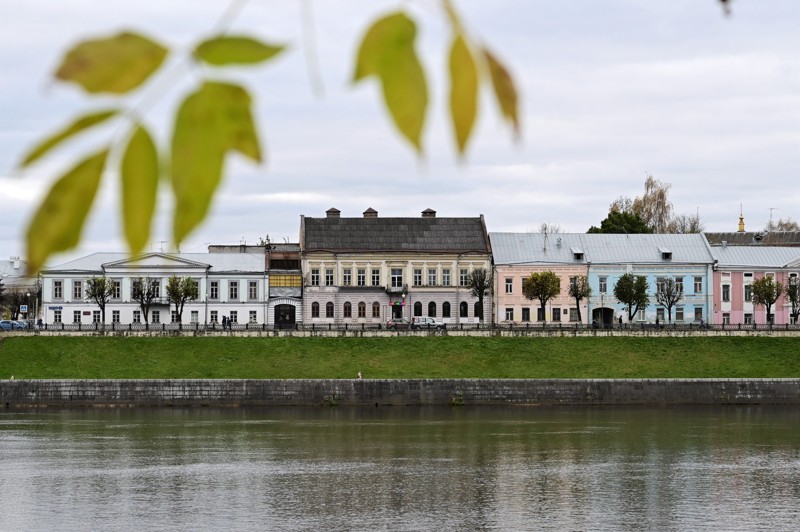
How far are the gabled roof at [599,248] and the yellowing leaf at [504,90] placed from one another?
7854 cm

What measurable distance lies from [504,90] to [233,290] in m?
79.2

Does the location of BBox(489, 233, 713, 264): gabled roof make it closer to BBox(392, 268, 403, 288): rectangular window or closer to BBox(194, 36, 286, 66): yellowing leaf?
BBox(392, 268, 403, 288): rectangular window

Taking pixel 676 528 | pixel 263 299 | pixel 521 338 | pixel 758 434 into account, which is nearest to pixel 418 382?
pixel 521 338

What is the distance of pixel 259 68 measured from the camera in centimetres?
106

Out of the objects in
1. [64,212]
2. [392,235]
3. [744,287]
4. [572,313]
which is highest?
[392,235]

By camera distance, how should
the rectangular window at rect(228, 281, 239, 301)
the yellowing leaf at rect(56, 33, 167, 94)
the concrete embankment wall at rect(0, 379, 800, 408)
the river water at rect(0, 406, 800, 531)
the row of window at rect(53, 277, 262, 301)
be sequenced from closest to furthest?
the yellowing leaf at rect(56, 33, 167, 94), the river water at rect(0, 406, 800, 531), the concrete embankment wall at rect(0, 379, 800, 408), the row of window at rect(53, 277, 262, 301), the rectangular window at rect(228, 281, 239, 301)

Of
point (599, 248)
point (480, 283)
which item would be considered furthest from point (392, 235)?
point (599, 248)

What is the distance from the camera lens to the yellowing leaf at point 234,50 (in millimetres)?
1074

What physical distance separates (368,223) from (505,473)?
44.1 meters

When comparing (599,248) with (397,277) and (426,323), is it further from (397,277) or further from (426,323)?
(426,323)

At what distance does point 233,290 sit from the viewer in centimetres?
7944

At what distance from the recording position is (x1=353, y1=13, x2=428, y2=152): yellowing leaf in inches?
41.5

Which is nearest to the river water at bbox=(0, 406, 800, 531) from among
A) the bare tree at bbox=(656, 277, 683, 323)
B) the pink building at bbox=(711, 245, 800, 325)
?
the bare tree at bbox=(656, 277, 683, 323)

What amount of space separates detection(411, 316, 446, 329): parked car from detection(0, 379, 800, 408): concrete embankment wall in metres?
11.7
